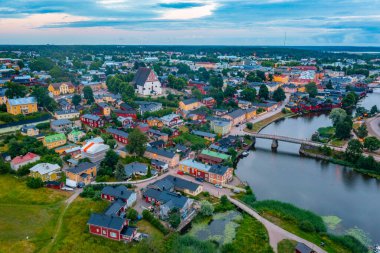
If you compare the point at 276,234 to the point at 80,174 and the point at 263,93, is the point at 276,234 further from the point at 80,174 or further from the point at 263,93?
the point at 263,93

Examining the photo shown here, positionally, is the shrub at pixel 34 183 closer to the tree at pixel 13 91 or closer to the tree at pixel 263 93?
the tree at pixel 13 91

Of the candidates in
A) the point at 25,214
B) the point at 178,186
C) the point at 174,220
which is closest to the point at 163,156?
the point at 178,186

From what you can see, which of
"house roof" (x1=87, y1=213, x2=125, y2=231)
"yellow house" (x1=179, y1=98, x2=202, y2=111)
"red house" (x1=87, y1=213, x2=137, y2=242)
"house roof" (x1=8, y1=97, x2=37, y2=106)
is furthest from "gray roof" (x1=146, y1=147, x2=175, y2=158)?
"house roof" (x1=8, y1=97, x2=37, y2=106)

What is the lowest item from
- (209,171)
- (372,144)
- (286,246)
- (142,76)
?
(286,246)

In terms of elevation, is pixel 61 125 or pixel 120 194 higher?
pixel 61 125

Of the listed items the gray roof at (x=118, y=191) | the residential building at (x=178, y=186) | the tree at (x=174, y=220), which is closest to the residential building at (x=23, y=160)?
the gray roof at (x=118, y=191)
